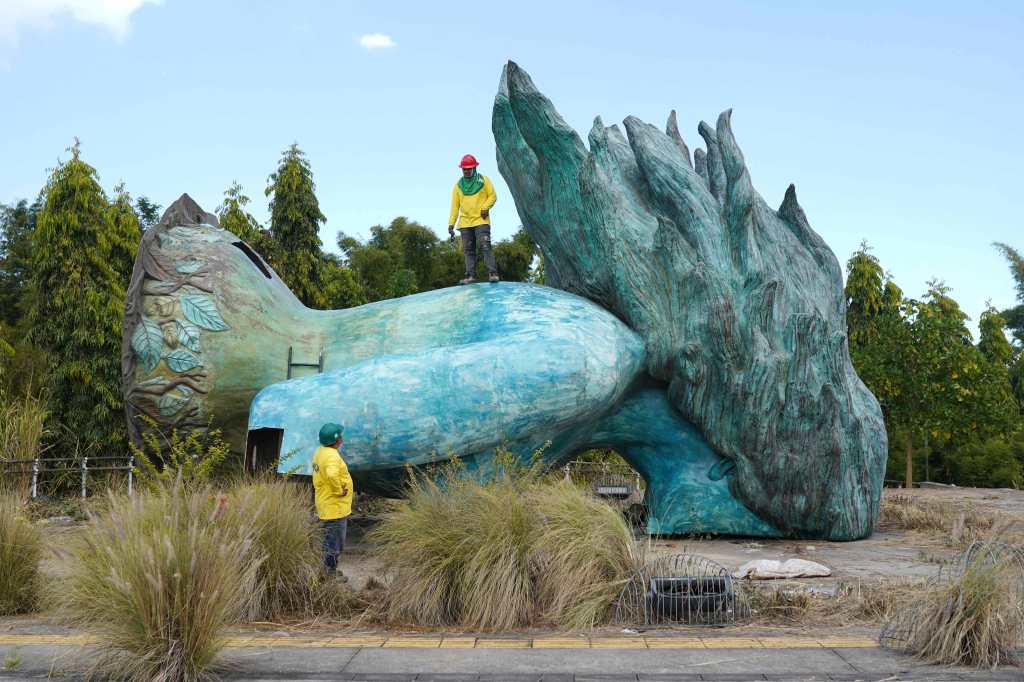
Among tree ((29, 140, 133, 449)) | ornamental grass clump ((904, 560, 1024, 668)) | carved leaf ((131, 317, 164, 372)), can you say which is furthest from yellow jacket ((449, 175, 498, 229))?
tree ((29, 140, 133, 449))

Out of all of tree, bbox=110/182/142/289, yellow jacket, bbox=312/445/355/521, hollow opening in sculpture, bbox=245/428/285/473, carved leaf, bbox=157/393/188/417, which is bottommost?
yellow jacket, bbox=312/445/355/521

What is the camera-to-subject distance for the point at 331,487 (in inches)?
278

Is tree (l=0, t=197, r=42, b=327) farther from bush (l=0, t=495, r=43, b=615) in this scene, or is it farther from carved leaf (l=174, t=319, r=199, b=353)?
bush (l=0, t=495, r=43, b=615)

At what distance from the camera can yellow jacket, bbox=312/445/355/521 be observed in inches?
278

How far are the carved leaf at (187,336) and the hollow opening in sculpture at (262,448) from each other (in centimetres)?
102

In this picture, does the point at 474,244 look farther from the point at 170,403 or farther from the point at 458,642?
the point at 458,642

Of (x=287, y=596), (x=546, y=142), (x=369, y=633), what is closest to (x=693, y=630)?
(x=369, y=633)

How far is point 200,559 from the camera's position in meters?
4.72

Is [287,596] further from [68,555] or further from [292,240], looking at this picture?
[292,240]

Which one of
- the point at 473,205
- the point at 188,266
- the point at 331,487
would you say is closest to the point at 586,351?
the point at 473,205

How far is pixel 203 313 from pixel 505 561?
4.70 m

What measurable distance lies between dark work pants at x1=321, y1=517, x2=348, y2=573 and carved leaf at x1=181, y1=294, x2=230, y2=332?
10.1ft

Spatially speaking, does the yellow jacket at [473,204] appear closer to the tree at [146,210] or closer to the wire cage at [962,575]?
the wire cage at [962,575]

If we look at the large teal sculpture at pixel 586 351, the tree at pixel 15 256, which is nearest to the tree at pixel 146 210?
the tree at pixel 15 256
